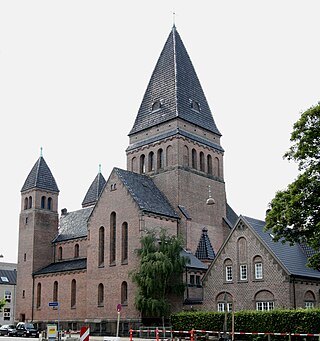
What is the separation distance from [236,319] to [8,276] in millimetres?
60968

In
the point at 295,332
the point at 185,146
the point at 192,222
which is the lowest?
the point at 295,332

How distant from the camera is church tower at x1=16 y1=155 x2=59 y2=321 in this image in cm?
6606

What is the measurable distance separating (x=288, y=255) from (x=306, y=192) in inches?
540

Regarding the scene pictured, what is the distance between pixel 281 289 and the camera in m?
40.7

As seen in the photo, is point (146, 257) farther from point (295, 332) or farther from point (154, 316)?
point (295, 332)

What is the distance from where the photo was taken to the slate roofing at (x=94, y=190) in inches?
3012

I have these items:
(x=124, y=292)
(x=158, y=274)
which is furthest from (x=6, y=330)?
(x=158, y=274)

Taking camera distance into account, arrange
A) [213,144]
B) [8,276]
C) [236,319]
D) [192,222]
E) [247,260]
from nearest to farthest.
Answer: [236,319], [247,260], [192,222], [213,144], [8,276]

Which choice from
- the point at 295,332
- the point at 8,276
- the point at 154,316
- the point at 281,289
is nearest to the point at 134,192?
the point at 154,316

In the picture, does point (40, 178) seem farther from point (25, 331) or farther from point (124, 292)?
point (124, 292)

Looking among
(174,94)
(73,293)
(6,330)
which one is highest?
(174,94)

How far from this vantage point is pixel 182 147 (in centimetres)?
5728

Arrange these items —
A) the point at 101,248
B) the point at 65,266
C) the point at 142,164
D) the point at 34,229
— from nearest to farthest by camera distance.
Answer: the point at 101,248, the point at 142,164, the point at 65,266, the point at 34,229

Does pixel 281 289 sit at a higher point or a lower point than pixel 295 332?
higher
